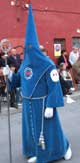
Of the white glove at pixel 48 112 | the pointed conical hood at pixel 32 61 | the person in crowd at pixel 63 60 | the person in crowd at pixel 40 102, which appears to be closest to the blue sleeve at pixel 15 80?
the person in crowd at pixel 40 102

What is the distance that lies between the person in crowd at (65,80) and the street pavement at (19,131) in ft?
4.39

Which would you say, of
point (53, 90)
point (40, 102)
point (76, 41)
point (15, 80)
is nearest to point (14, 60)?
point (15, 80)

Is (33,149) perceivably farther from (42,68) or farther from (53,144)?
(42,68)

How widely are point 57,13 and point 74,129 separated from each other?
993 cm

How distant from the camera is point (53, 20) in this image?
17.5m

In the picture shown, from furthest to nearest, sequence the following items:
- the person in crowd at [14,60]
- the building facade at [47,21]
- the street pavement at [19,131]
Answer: the building facade at [47,21]
the person in crowd at [14,60]
the street pavement at [19,131]

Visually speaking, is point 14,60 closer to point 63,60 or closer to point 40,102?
point 63,60

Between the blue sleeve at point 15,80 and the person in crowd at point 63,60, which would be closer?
the blue sleeve at point 15,80

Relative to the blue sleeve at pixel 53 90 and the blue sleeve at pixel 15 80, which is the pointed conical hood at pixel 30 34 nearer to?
the blue sleeve at pixel 53 90

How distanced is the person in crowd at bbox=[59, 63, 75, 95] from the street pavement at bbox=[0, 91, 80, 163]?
134 cm

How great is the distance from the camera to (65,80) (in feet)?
46.9

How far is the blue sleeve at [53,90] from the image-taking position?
5968mm

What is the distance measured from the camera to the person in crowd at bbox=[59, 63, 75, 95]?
13836 mm

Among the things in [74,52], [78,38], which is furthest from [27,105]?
[78,38]
